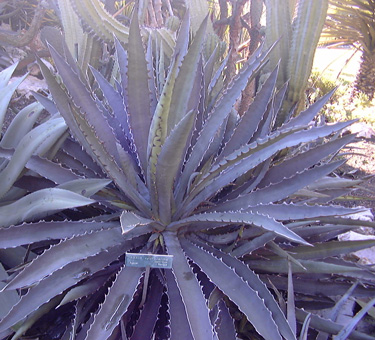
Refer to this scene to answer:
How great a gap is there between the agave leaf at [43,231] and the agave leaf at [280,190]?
39 centimetres

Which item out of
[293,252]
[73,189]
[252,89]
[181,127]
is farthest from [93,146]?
[252,89]

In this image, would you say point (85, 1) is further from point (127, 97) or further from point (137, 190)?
point (137, 190)

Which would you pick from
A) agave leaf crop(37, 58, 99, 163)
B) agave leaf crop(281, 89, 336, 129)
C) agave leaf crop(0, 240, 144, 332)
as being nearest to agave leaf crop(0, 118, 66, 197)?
agave leaf crop(37, 58, 99, 163)

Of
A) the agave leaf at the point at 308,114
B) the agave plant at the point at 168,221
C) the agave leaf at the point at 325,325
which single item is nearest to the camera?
the agave plant at the point at 168,221

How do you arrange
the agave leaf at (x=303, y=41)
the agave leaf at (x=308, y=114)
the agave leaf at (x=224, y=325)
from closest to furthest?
the agave leaf at (x=224, y=325) < the agave leaf at (x=308, y=114) < the agave leaf at (x=303, y=41)

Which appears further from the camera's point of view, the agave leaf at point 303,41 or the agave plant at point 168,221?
the agave leaf at point 303,41

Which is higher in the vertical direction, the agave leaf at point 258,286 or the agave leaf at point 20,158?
the agave leaf at point 20,158

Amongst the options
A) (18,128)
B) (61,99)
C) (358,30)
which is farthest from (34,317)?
(358,30)

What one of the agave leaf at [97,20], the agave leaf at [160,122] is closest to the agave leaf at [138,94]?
the agave leaf at [160,122]

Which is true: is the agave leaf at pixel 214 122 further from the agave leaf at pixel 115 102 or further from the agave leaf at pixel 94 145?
the agave leaf at pixel 115 102

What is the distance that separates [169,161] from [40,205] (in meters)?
0.40

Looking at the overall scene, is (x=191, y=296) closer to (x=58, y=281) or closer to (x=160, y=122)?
(x=58, y=281)

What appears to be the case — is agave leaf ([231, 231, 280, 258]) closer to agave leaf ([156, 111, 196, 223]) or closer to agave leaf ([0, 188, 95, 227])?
agave leaf ([156, 111, 196, 223])

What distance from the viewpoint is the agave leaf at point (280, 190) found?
3.85 ft
